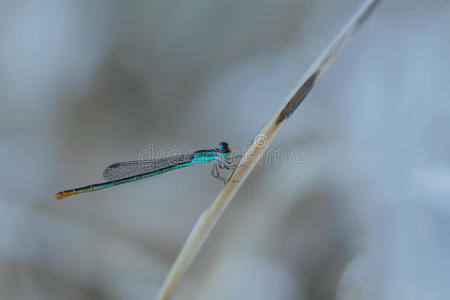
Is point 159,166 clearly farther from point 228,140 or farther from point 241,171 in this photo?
point 241,171

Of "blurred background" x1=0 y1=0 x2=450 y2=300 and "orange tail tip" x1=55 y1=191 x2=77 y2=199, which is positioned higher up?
"blurred background" x1=0 y1=0 x2=450 y2=300

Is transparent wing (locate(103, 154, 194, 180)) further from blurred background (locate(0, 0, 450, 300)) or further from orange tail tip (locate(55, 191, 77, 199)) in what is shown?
orange tail tip (locate(55, 191, 77, 199))

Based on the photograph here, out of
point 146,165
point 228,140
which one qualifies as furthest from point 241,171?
point 146,165

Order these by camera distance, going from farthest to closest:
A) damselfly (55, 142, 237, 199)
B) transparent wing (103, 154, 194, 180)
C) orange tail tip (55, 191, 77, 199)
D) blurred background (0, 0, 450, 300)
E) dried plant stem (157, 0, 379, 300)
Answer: transparent wing (103, 154, 194, 180) < damselfly (55, 142, 237, 199) < orange tail tip (55, 191, 77, 199) < blurred background (0, 0, 450, 300) < dried plant stem (157, 0, 379, 300)

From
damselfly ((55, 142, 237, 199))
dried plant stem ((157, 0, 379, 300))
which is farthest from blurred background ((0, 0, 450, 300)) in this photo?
dried plant stem ((157, 0, 379, 300))

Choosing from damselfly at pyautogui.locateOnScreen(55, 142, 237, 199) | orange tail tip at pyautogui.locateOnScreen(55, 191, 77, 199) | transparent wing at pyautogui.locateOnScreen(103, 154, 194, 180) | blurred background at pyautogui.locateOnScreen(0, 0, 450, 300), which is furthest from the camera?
transparent wing at pyautogui.locateOnScreen(103, 154, 194, 180)

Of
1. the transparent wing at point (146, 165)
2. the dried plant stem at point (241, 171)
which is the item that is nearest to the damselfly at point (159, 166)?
the transparent wing at point (146, 165)

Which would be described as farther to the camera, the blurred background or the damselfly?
the damselfly
